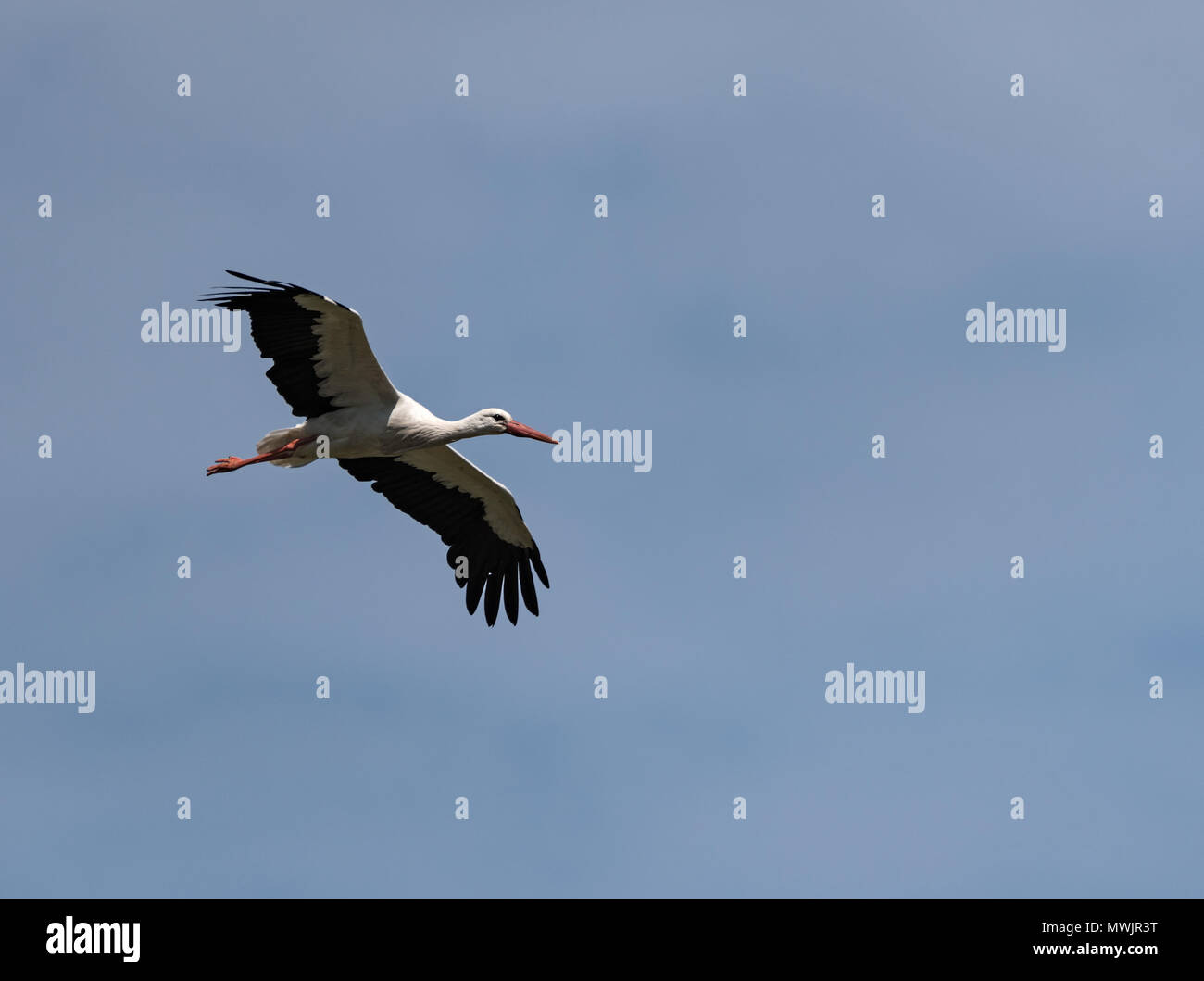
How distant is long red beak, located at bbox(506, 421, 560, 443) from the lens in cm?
2078

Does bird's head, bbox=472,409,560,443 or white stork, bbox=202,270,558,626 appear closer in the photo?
white stork, bbox=202,270,558,626

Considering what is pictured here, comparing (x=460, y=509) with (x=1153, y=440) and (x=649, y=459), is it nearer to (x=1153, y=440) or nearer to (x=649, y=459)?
(x=649, y=459)

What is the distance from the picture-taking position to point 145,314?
21.4 metres

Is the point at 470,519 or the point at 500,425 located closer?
the point at 500,425

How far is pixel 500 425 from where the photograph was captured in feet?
67.8

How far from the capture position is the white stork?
19.1 metres

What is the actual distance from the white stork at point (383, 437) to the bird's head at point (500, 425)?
0.01m

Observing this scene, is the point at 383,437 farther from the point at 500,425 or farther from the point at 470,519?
the point at 470,519

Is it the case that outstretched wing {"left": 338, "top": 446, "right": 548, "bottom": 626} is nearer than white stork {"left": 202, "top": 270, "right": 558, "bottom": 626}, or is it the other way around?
white stork {"left": 202, "top": 270, "right": 558, "bottom": 626}

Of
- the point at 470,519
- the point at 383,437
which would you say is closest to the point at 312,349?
the point at 383,437

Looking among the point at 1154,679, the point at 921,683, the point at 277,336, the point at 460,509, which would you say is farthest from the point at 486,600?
the point at 1154,679

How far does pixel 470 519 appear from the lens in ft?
72.5

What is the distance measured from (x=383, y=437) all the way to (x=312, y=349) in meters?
1.29

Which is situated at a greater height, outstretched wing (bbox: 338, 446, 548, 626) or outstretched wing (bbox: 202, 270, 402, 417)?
outstretched wing (bbox: 202, 270, 402, 417)
